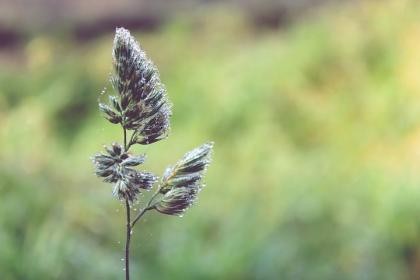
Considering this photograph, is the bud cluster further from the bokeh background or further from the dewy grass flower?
the bokeh background

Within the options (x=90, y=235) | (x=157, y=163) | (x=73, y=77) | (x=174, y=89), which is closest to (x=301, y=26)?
(x=174, y=89)

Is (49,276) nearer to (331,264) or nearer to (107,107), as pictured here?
(331,264)

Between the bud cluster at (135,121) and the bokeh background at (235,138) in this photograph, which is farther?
the bokeh background at (235,138)

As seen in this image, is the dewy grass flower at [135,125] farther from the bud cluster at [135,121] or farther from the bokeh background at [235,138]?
the bokeh background at [235,138]

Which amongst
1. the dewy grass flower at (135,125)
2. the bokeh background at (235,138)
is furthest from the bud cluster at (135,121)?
the bokeh background at (235,138)

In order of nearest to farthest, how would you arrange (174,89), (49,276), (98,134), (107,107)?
(107,107) < (49,276) < (98,134) < (174,89)

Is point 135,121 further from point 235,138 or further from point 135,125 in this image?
point 235,138

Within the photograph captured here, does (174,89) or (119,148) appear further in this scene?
(174,89)
